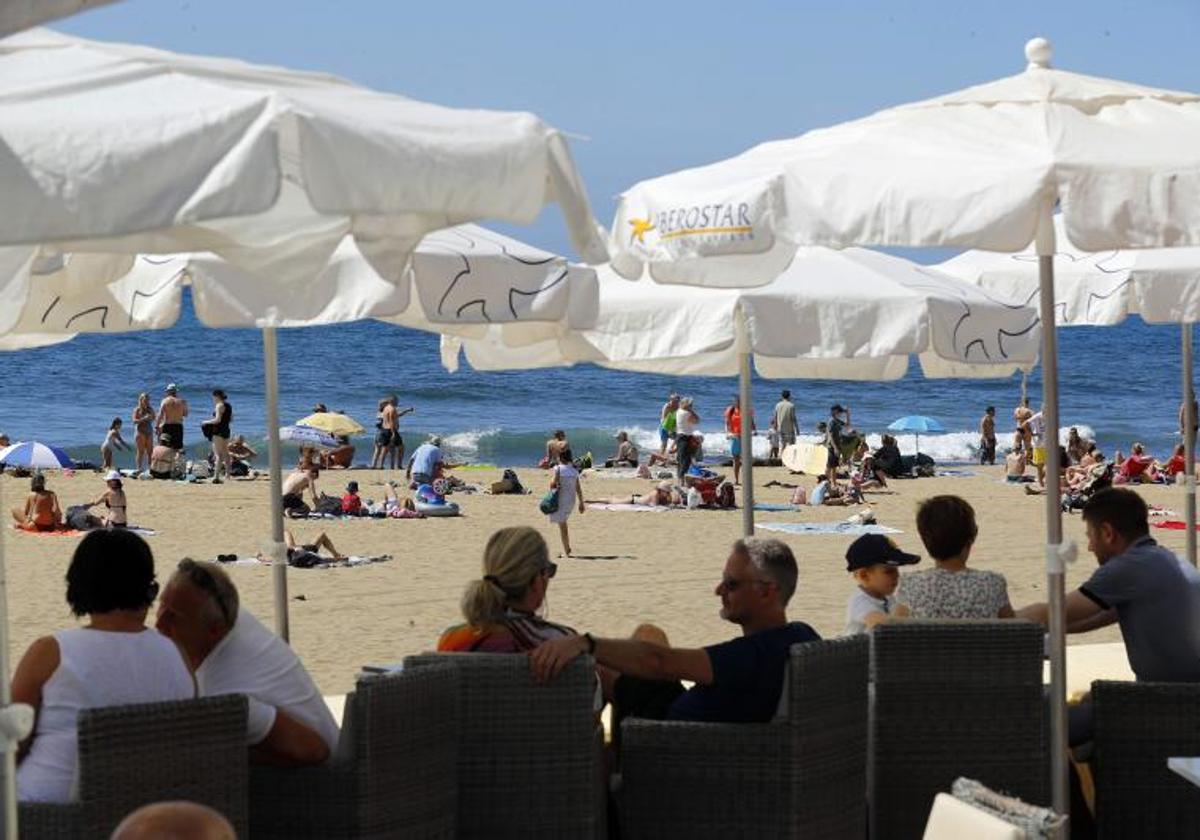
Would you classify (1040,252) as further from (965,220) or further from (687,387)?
(687,387)

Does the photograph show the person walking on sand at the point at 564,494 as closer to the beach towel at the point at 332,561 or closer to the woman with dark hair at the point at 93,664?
the beach towel at the point at 332,561

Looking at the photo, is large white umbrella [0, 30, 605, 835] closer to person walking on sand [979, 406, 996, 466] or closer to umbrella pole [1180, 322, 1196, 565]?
umbrella pole [1180, 322, 1196, 565]

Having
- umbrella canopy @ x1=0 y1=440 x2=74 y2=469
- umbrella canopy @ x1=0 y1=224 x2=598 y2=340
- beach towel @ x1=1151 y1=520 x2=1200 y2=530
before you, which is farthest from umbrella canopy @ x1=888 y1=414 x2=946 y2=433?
umbrella canopy @ x1=0 y1=224 x2=598 y2=340

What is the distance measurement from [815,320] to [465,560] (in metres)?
10.2

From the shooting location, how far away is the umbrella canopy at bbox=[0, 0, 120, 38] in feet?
10.4

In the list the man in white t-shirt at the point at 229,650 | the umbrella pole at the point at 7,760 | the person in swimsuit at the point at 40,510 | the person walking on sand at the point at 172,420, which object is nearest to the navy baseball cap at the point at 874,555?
the man in white t-shirt at the point at 229,650

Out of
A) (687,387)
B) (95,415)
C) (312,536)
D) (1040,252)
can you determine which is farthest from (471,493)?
(687,387)

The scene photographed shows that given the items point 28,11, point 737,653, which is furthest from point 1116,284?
point 28,11

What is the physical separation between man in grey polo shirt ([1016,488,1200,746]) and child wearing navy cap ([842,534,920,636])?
1.58 feet

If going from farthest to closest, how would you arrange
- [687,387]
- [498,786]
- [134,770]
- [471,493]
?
[687,387] < [471,493] < [498,786] < [134,770]

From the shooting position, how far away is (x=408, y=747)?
15.5 ft

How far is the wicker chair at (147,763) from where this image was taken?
4156mm

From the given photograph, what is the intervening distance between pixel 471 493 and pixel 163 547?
22.7 ft

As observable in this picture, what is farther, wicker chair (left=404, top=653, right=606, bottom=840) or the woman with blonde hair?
the woman with blonde hair
